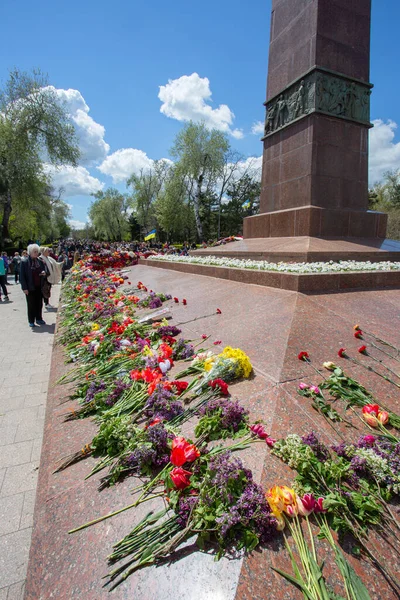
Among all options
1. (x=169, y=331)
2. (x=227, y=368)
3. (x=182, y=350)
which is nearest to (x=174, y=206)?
(x=169, y=331)

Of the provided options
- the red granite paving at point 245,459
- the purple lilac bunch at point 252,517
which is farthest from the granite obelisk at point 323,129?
the purple lilac bunch at point 252,517

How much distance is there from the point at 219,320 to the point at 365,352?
1.54 meters

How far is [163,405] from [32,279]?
5686 millimetres

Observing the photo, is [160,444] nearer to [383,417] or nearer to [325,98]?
[383,417]

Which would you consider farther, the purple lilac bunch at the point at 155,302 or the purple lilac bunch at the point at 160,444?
the purple lilac bunch at the point at 155,302

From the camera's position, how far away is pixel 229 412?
172 centimetres

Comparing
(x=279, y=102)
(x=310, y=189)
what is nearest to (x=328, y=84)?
(x=279, y=102)

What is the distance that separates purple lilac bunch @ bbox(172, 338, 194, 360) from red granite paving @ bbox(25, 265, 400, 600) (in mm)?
336

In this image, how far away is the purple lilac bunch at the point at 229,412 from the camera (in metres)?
1.71

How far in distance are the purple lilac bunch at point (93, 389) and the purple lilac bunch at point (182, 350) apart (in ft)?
2.16

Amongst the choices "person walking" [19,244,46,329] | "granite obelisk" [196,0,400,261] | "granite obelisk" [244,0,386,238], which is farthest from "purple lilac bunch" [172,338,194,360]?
"granite obelisk" [244,0,386,238]

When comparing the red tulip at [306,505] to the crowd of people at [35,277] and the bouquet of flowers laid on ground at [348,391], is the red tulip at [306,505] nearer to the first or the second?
the bouquet of flowers laid on ground at [348,391]

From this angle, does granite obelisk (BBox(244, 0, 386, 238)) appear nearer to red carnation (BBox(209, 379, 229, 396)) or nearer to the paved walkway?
red carnation (BBox(209, 379, 229, 396))

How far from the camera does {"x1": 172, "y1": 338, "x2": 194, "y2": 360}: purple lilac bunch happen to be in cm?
281
